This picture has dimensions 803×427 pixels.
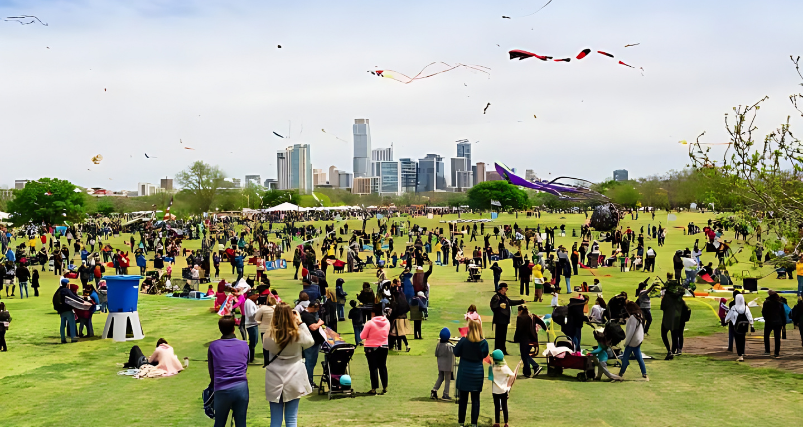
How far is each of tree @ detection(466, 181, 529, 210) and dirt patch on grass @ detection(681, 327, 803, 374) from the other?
116328 millimetres

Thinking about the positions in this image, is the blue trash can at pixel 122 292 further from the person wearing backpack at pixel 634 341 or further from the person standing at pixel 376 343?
the person wearing backpack at pixel 634 341

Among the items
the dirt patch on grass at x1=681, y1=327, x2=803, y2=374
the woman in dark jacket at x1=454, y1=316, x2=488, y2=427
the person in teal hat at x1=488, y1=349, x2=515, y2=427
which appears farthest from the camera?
the dirt patch on grass at x1=681, y1=327, x2=803, y2=374

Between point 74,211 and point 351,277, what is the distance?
5937 cm

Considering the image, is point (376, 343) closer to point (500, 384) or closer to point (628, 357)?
point (500, 384)

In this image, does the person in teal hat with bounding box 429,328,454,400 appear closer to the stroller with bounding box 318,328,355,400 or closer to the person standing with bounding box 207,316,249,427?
the stroller with bounding box 318,328,355,400

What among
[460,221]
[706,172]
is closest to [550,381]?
[706,172]

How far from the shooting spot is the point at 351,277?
101 ft

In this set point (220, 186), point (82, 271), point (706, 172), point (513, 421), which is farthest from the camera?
point (220, 186)

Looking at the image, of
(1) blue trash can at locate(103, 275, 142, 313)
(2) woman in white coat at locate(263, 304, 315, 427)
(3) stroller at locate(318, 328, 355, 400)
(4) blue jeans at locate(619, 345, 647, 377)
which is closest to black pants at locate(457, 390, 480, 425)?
(3) stroller at locate(318, 328, 355, 400)

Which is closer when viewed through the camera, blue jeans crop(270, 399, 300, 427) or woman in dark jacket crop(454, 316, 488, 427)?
blue jeans crop(270, 399, 300, 427)

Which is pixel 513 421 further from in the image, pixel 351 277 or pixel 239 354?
pixel 351 277

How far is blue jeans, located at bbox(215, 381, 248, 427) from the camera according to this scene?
6.39m

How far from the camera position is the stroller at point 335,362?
9.88 m

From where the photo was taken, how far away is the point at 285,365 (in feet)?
22.1
